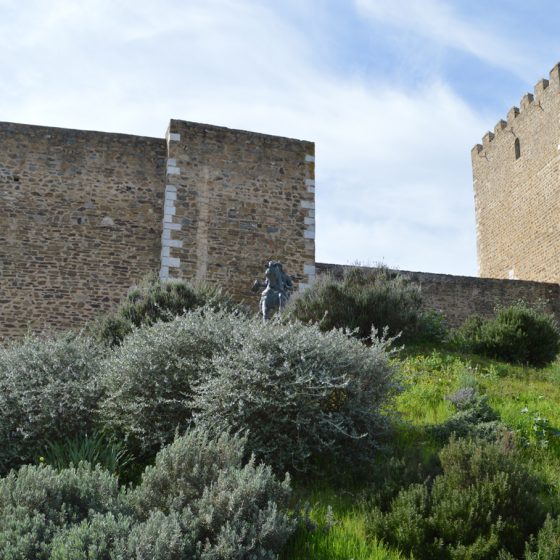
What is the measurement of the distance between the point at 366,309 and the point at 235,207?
3324 millimetres

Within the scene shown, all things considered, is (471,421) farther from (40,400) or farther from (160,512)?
(40,400)

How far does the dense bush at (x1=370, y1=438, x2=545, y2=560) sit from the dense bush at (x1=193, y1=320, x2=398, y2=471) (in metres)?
0.80

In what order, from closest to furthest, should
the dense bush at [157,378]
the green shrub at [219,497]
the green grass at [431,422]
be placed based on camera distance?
the green shrub at [219,497]
the green grass at [431,422]
the dense bush at [157,378]

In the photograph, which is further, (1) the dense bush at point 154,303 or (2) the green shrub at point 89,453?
(1) the dense bush at point 154,303

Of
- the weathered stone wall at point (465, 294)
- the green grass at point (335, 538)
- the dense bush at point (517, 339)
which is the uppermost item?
the weathered stone wall at point (465, 294)

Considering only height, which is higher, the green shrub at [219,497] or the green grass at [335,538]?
the green shrub at [219,497]

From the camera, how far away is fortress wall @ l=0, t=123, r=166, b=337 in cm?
1416

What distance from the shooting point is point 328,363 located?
Result: 7.44 metres

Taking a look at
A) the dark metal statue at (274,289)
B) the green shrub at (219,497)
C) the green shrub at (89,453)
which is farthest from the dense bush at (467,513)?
the dark metal statue at (274,289)

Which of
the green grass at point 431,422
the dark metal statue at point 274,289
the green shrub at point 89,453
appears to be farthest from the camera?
the dark metal statue at point 274,289

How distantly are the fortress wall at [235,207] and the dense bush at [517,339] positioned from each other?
3563 millimetres

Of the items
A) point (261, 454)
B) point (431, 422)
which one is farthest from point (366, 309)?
point (261, 454)

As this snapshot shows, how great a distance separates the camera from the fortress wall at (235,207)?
1485 cm

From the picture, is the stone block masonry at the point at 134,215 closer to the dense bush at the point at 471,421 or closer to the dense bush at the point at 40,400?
the dense bush at the point at 40,400
